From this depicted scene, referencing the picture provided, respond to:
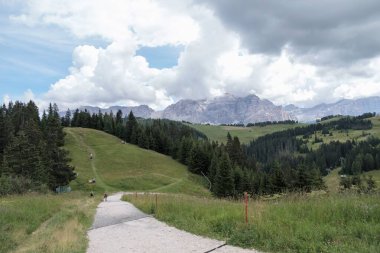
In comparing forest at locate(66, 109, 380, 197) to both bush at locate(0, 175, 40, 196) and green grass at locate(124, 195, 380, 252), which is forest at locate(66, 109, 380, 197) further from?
bush at locate(0, 175, 40, 196)

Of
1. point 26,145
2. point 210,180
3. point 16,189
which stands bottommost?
point 210,180

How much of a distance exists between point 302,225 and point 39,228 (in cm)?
1577

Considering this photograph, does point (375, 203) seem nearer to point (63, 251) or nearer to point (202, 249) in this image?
point (202, 249)

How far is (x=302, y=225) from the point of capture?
12.2m

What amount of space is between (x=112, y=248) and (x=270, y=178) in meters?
63.8

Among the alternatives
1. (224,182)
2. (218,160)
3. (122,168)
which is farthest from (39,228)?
(122,168)

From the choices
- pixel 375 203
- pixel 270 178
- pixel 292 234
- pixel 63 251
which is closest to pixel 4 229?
pixel 63 251

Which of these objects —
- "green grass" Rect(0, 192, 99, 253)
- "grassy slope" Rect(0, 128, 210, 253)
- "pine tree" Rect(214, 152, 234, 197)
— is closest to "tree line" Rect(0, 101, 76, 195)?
"grassy slope" Rect(0, 128, 210, 253)

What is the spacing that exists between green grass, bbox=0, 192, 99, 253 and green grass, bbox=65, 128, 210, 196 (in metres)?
61.1

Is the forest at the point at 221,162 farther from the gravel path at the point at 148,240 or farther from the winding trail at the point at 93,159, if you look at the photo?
the winding trail at the point at 93,159

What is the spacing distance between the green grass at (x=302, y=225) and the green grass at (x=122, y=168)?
73064 mm

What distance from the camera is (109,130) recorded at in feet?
543

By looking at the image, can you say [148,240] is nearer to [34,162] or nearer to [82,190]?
[34,162]

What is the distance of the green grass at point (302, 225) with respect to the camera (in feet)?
34.9
